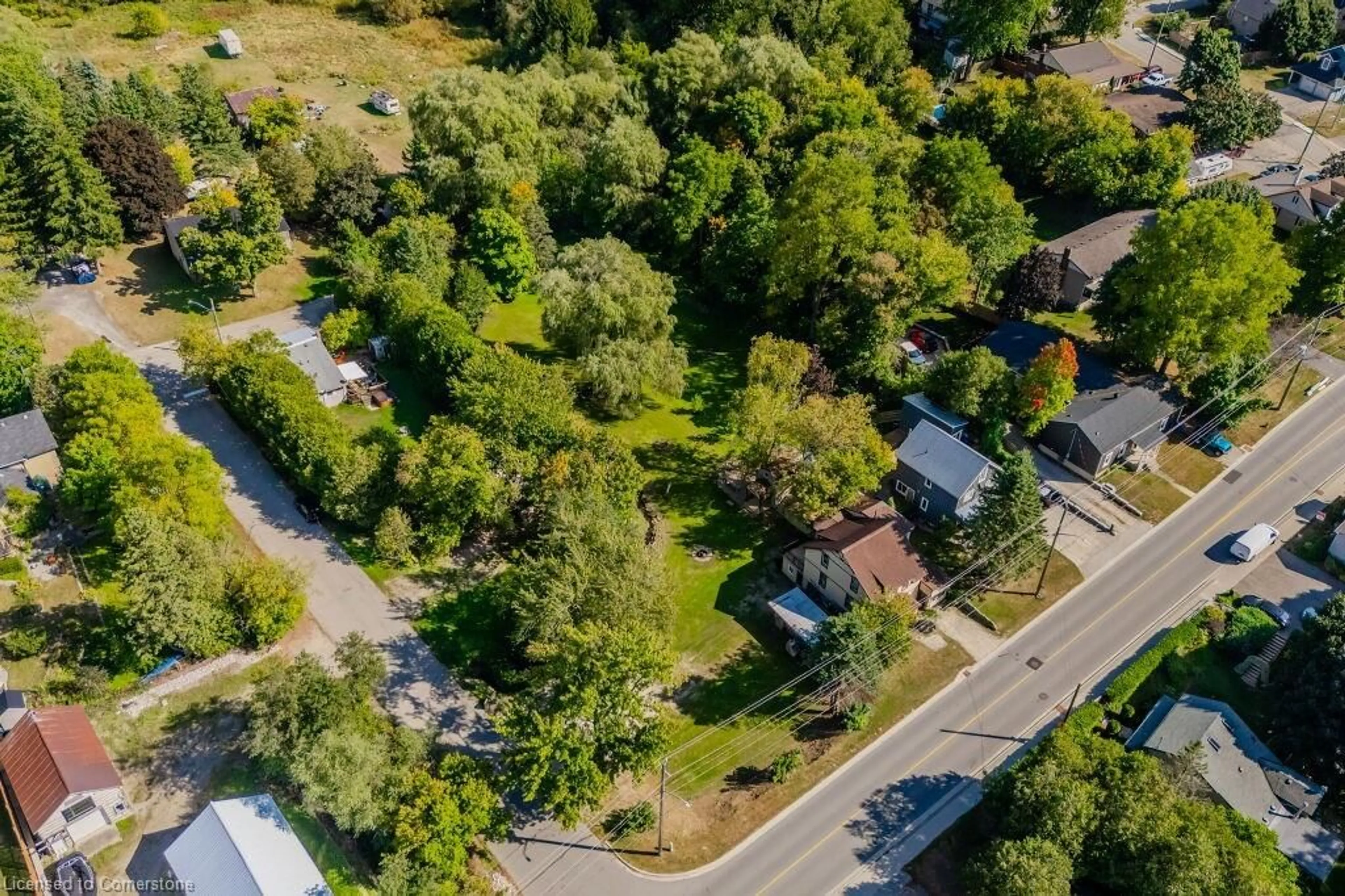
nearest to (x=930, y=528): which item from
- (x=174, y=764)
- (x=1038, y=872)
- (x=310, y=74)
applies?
(x=1038, y=872)

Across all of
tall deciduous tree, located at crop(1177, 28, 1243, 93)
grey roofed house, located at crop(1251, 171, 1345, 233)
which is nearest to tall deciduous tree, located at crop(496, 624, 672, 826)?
grey roofed house, located at crop(1251, 171, 1345, 233)

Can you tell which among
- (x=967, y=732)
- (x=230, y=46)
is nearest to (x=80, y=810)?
(x=967, y=732)

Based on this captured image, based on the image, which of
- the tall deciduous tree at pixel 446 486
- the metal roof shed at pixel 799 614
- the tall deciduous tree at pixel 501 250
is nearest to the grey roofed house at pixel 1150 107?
the tall deciduous tree at pixel 501 250

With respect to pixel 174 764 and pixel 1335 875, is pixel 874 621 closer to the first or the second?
pixel 1335 875

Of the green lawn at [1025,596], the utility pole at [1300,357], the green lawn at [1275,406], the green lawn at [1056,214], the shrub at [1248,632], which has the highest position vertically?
the green lawn at [1056,214]

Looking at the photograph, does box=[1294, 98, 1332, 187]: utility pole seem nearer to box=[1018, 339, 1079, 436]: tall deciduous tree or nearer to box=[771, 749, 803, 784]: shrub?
box=[1018, 339, 1079, 436]: tall deciduous tree

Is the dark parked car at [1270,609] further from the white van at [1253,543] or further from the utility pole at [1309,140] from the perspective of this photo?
the utility pole at [1309,140]
